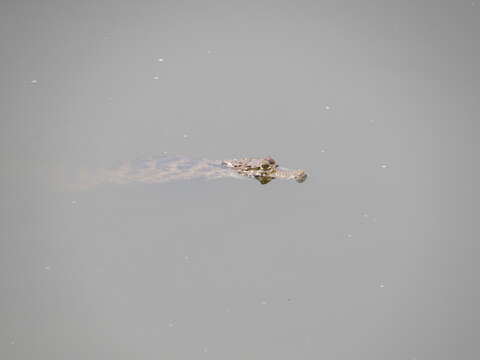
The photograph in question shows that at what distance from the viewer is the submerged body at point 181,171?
5.01 metres

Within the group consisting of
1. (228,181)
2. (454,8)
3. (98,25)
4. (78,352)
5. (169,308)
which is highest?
(454,8)

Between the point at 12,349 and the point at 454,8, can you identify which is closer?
the point at 12,349

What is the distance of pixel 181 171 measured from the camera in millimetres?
5078

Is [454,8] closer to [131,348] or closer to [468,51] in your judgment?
[468,51]

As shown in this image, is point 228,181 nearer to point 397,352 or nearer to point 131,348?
point 131,348

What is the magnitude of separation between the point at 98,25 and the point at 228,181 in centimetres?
280

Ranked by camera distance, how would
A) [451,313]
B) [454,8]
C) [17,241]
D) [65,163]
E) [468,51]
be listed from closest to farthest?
[451,313]
[17,241]
[65,163]
[468,51]
[454,8]

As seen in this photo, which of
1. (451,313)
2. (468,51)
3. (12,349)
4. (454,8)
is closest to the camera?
(12,349)

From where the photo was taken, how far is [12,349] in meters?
4.02

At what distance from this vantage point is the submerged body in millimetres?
5008

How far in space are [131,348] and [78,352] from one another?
417 mm

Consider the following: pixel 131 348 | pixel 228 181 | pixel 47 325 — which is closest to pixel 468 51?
pixel 228 181

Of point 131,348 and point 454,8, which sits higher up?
point 454,8

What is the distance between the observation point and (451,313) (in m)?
4.30
